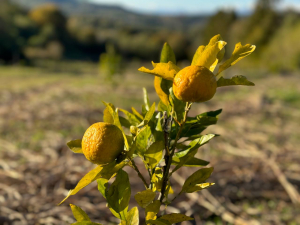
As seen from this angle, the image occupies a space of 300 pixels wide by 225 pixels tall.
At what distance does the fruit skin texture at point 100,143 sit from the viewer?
621 millimetres

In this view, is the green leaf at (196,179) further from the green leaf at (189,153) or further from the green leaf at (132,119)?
the green leaf at (132,119)

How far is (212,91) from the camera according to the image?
61 centimetres

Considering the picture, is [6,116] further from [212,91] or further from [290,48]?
[290,48]

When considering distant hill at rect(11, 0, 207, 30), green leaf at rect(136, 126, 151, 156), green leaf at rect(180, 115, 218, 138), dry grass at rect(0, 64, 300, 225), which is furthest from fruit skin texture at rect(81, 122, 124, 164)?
distant hill at rect(11, 0, 207, 30)

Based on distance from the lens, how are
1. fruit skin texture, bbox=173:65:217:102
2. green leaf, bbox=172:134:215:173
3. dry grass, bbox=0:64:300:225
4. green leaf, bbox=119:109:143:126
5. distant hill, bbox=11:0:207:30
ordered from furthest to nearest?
distant hill, bbox=11:0:207:30 → dry grass, bbox=0:64:300:225 → green leaf, bbox=119:109:143:126 → green leaf, bbox=172:134:215:173 → fruit skin texture, bbox=173:65:217:102

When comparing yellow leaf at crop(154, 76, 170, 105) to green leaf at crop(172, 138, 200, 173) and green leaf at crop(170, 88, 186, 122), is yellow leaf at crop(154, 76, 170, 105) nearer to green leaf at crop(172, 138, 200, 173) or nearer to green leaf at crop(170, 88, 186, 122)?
green leaf at crop(170, 88, 186, 122)

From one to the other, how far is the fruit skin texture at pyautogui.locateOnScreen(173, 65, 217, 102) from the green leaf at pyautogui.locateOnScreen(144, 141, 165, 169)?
14 cm

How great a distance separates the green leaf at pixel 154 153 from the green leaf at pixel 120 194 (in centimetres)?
7

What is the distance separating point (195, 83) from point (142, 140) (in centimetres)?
23

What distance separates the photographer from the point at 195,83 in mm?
588

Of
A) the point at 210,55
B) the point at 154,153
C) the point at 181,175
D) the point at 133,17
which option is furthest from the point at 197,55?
the point at 133,17

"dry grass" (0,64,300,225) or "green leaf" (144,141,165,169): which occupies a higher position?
"green leaf" (144,141,165,169)

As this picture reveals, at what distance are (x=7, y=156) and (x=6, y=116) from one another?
7.82 ft

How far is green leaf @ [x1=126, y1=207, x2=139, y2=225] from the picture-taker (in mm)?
735
